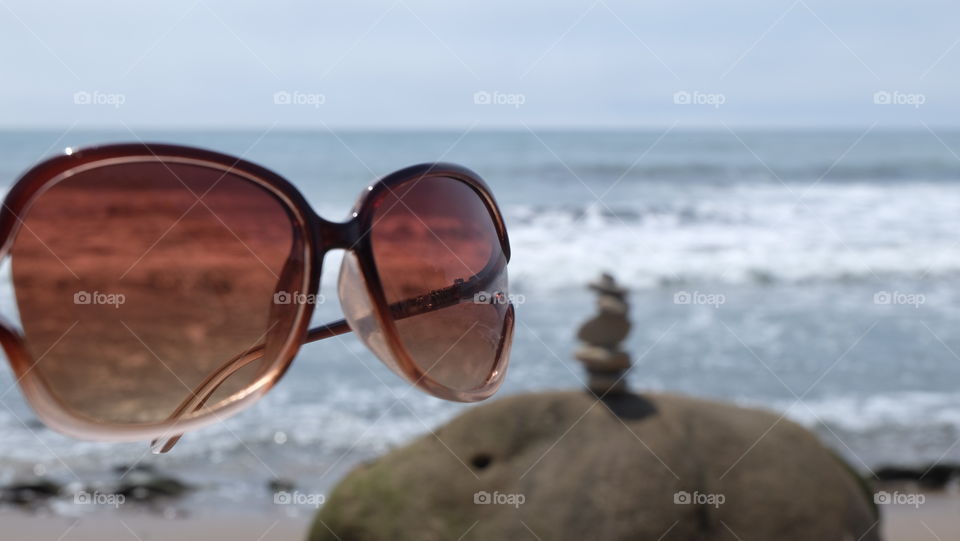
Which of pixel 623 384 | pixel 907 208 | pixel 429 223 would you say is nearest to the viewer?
pixel 429 223

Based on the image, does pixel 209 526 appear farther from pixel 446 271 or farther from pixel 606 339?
pixel 446 271

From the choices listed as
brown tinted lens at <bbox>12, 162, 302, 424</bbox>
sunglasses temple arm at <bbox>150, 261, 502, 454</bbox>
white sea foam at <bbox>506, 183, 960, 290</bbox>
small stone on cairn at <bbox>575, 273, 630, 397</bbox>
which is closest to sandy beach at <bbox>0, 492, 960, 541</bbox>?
small stone on cairn at <bbox>575, 273, 630, 397</bbox>

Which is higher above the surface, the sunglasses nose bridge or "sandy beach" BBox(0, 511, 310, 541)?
the sunglasses nose bridge

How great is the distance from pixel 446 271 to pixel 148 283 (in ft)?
1.07

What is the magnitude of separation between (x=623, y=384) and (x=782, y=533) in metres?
0.87

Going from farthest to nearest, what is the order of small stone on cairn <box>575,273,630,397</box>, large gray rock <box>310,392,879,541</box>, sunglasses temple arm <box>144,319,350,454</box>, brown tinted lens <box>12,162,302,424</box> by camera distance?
1. small stone on cairn <box>575,273,630,397</box>
2. large gray rock <box>310,392,879,541</box>
3. sunglasses temple arm <box>144,319,350,454</box>
4. brown tinted lens <box>12,162,302,424</box>

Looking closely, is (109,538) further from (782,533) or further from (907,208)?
(907,208)

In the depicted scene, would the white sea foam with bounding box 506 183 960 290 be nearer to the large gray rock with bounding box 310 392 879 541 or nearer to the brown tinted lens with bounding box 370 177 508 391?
the large gray rock with bounding box 310 392 879 541

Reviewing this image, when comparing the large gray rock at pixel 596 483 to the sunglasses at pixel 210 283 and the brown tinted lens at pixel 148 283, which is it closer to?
the sunglasses at pixel 210 283

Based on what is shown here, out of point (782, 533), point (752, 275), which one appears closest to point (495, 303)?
point (782, 533)

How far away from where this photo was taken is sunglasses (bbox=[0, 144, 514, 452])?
77cm

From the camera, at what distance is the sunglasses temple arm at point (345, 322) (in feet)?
2.92

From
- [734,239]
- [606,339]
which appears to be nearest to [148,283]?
[606,339]

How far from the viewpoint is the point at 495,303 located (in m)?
1.05
